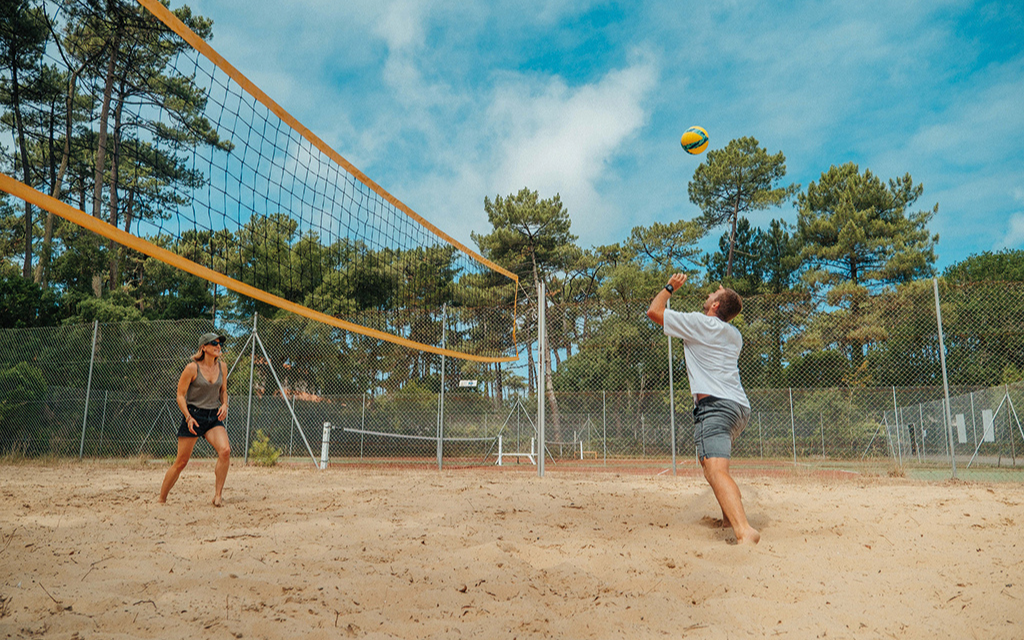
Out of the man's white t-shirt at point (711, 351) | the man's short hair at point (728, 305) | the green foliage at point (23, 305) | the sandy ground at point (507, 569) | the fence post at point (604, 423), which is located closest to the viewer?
the sandy ground at point (507, 569)

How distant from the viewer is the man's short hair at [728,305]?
11.6 ft

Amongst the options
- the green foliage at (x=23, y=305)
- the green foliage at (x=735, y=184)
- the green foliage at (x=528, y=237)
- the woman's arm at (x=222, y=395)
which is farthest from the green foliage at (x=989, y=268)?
the green foliage at (x=23, y=305)

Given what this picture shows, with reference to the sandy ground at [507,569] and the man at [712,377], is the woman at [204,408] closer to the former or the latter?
the sandy ground at [507,569]

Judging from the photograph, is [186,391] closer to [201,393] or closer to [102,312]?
[201,393]

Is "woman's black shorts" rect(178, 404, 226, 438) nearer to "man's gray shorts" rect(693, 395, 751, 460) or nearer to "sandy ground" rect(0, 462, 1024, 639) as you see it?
"sandy ground" rect(0, 462, 1024, 639)

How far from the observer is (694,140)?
723 cm

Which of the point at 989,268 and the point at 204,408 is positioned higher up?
the point at 989,268

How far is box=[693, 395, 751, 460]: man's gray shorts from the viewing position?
3.21 metres

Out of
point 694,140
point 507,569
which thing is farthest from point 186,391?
point 694,140

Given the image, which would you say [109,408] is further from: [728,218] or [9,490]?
[728,218]

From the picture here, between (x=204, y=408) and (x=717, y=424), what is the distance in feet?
11.7

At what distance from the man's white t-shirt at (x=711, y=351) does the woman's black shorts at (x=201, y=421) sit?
334 centimetres

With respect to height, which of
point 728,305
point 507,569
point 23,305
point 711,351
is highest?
point 23,305

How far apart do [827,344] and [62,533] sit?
12.3 m
